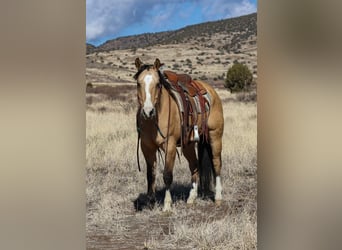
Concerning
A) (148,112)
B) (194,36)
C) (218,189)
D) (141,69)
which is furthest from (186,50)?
(218,189)

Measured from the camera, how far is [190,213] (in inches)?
84.4

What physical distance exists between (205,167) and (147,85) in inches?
18.5

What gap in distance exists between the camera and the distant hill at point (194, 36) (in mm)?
2082

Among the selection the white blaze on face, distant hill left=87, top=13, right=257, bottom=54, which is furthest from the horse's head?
distant hill left=87, top=13, right=257, bottom=54

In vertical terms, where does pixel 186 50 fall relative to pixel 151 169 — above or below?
above

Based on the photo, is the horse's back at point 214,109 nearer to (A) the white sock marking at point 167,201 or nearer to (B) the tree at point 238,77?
(B) the tree at point 238,77

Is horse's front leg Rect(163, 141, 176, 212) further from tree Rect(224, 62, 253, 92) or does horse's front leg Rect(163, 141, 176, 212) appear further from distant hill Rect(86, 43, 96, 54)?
distant hill Rect(86, 43, 96, 54)

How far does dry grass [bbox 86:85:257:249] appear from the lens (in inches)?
81.7

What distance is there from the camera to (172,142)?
217 cm

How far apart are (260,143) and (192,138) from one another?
1.03 feet

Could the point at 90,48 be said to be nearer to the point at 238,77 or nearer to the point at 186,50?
the point at 186,50
